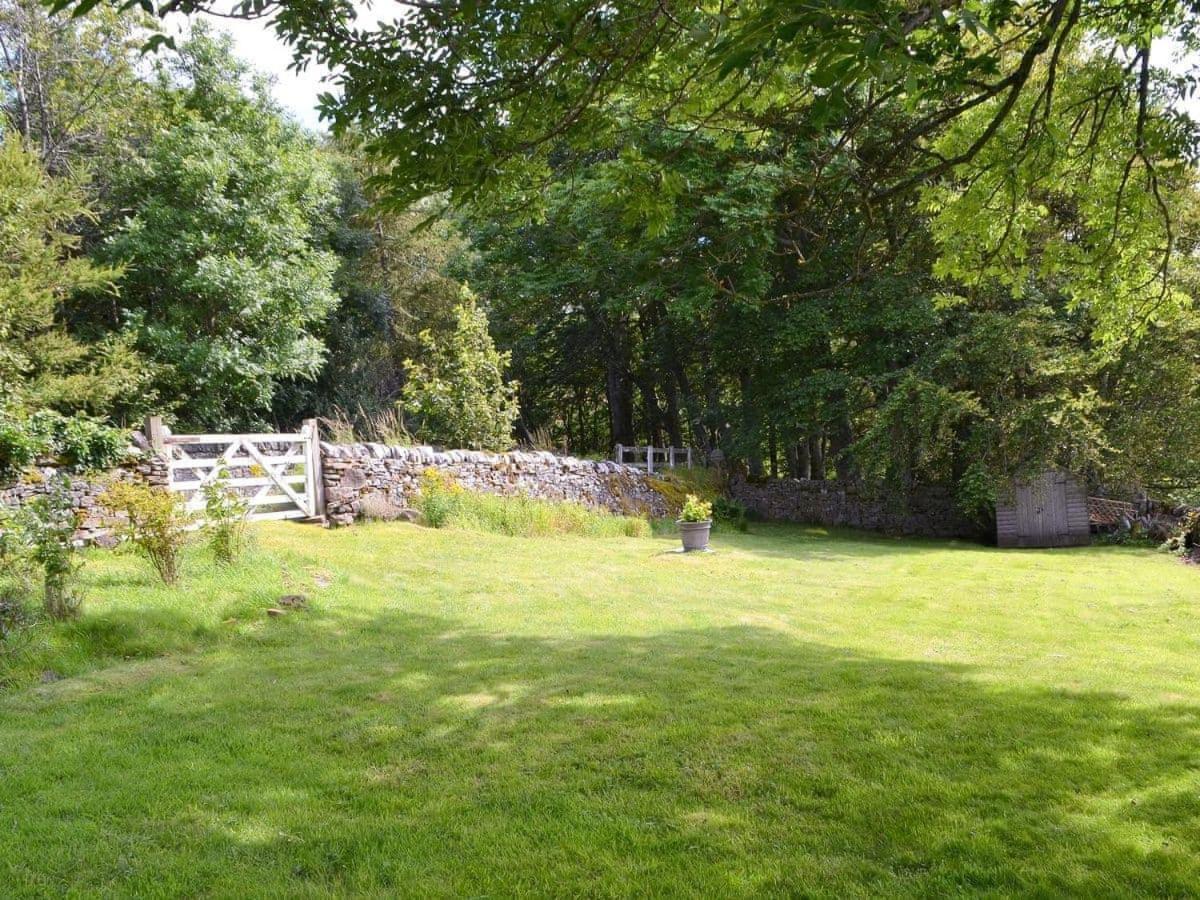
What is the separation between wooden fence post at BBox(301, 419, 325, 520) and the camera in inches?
427

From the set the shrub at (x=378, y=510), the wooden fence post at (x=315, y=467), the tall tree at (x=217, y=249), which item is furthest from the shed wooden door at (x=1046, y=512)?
the tall tree at (x=217, y=249)

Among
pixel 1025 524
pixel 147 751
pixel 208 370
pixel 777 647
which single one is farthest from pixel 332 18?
pixel 1025 524

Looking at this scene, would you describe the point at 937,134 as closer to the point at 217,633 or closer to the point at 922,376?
the point at 217,633

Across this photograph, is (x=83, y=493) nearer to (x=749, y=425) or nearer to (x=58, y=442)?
(x=58, y=442)

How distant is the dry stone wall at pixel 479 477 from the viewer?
11234 mm

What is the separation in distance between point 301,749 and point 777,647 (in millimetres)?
3694

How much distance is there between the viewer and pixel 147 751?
3551 mm

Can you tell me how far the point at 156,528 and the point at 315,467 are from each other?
4488 millimetres

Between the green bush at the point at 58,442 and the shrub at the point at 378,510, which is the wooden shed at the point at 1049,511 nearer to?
the shrub at the point at 378,510

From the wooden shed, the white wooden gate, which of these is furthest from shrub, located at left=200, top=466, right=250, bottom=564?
the wooden shed

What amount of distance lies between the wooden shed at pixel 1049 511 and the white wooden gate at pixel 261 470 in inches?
553

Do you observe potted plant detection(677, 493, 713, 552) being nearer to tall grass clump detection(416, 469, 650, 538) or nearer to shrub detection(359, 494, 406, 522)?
tall grass clump detection(416, 469, 650, 538)

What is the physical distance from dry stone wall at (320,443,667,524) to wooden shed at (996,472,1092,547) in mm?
7866

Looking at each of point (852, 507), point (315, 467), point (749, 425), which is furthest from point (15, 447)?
point (852, 507)
